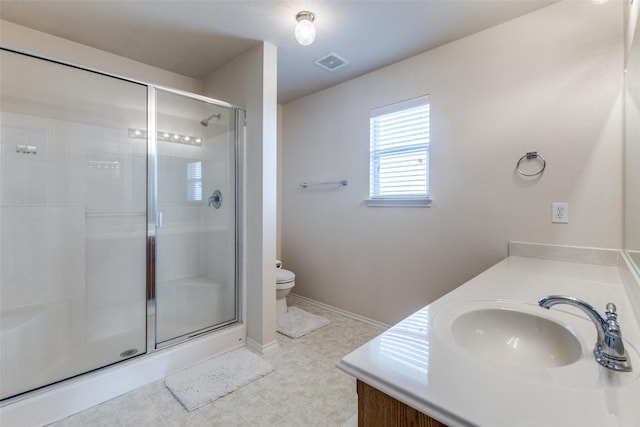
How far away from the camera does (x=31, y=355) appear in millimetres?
1755

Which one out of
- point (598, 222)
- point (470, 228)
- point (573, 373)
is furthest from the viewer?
point (470, 228)

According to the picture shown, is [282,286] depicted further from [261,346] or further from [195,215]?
Result: [195,215]

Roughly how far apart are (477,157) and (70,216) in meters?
2.97

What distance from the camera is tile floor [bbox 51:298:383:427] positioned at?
1432 millimetres

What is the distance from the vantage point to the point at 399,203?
2.38 meters

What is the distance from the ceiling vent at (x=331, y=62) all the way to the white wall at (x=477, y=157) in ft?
1.01

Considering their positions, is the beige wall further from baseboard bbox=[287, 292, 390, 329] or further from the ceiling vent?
baseboard bbox=[287, 292, 390, 329]

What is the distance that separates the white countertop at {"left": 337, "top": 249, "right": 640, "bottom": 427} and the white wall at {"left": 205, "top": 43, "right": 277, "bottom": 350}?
1458mm

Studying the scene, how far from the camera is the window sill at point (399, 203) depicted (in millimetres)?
2240

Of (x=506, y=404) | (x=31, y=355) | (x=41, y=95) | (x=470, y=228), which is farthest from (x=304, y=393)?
(x=41, y=95)

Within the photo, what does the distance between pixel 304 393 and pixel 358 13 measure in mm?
2345

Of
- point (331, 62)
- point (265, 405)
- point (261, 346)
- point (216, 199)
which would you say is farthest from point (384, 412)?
point (331, 62)

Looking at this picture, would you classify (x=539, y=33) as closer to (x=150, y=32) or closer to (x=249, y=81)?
(x=249, y=81)

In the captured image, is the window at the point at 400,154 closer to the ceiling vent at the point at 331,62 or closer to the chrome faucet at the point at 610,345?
the ceiling vent at the point at 331,62
